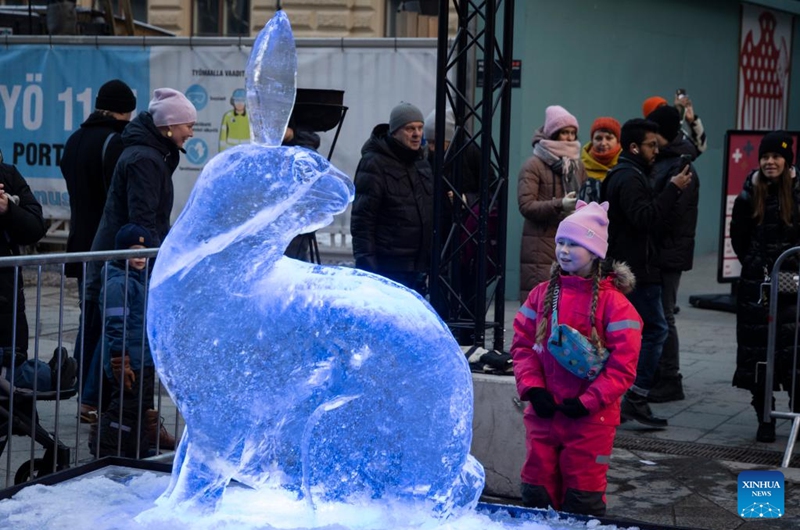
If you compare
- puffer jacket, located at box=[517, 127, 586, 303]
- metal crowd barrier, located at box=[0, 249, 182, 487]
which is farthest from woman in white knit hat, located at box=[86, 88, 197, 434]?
puffer jacket, located at box=[517, 127, 586, 303]

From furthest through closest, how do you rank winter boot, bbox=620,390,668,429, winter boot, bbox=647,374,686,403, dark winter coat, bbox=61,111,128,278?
winter boot, bbox=647,374,686,403
winter boot, bbox=620,390,668,429
dark winter coat, bbox=61,111,128,278

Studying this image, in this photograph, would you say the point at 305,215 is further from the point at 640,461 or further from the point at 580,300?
the point at 640,461

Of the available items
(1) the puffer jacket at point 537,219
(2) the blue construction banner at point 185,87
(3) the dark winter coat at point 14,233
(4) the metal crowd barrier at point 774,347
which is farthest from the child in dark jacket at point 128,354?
(2) the blue construction banner at point 185,87

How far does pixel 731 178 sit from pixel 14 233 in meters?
6.97

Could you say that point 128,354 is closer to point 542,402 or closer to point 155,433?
point 155,433

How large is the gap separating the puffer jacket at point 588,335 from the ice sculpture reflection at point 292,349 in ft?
2.91

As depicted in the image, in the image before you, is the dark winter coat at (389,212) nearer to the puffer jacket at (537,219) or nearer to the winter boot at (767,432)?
the puffer jacket at (537,219)

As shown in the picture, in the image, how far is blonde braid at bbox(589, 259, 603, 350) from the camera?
483 centimetres

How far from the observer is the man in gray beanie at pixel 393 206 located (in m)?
8.26

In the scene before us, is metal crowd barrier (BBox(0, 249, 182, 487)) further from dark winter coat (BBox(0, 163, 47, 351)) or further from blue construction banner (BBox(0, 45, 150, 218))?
blue construction banner (BBox(0, 45, 150, 218))

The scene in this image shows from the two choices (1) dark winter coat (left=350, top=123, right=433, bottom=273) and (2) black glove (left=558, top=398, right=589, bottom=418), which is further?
(1) dark winter coat (left=350, top=123, right=433, bottom=273)

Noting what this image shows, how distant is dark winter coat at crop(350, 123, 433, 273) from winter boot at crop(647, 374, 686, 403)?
184 cm

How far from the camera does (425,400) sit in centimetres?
402

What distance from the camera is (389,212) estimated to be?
831 cm
